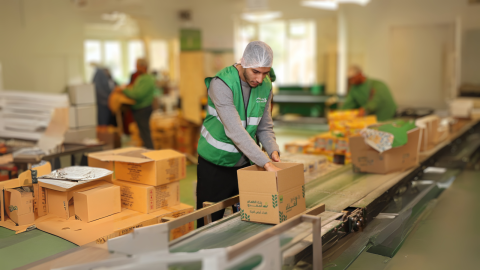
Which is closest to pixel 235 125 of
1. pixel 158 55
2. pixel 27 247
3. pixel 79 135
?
pixel 27 247

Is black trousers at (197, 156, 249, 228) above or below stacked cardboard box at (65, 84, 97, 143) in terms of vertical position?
below

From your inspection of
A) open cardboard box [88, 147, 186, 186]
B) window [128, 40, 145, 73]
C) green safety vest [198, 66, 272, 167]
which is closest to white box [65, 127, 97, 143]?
open cardboard box [88, 147, 186, 186]

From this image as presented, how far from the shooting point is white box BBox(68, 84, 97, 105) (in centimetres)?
490

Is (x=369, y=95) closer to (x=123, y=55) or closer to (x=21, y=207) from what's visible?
(x=21, y=207)

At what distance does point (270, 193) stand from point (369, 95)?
4.34 meters

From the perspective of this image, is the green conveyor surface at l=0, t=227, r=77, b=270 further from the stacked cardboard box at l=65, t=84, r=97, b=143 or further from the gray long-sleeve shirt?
the stacked cardboard box at l=65, t=84, r=97, b=143

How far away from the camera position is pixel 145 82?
664cm

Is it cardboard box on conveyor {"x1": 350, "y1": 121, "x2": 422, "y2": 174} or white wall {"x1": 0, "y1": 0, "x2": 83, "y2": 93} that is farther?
white wall {"x1": 0, "y1": 0, "x2": 83, "y2": 93}

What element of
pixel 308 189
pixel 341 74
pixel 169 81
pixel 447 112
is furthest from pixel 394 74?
pixel 308 189

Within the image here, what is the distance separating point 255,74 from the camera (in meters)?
2.65

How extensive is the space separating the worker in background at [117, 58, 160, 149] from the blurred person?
4.32 ft

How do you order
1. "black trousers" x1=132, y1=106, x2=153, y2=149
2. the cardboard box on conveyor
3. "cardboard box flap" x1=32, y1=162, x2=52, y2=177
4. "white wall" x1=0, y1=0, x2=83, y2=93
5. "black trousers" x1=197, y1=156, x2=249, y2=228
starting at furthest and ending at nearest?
1. "black trousers" x1=132, y1=106, x2=153, y2=149
2. "white wall" x1=0, y1=0, x2=83, y2=93
3. the cardboard box on conveyor
4. "cardboard box flap" x1=32, y1=162, x2=52, y2=177
5. "black trousers" x1=197, y1=156, x2=249, y2=228

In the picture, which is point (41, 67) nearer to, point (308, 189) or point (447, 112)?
point (308, 189)

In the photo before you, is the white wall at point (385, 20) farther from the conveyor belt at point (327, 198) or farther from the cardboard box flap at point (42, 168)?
the cardboard box flap at point (42, 168)
